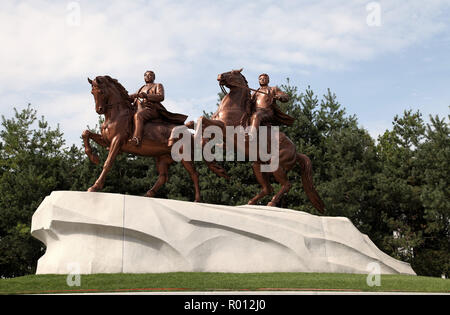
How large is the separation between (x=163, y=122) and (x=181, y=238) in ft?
10.2

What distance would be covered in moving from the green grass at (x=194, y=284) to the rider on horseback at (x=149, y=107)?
3.64 meters

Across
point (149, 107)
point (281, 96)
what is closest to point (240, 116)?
point (281, 96)

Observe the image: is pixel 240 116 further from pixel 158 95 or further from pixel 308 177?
pixel 308 177

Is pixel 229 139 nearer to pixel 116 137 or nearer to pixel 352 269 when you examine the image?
pixel 116 137

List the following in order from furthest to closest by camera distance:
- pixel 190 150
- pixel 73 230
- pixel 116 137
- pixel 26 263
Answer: pixel 26 263 < pixel 190 150 < pixel 116 137 < pixel 73 230

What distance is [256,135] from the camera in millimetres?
12961

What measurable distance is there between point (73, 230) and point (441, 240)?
687 inches

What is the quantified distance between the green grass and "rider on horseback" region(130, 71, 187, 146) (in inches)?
143

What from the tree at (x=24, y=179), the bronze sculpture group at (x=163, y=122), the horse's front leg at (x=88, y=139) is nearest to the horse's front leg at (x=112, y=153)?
the bronze sculpture group at (x=163, y=122)

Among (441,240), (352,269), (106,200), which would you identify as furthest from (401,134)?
(106,200)

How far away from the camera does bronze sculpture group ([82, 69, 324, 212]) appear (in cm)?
1189

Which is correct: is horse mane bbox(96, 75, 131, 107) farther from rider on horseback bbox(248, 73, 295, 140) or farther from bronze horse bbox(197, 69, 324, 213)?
rider on horseback bbox(248, 73, 295, 140)

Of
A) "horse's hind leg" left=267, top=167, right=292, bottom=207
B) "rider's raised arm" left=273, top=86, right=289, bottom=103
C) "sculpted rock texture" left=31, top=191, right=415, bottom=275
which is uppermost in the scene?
"rider's raised arm" left=273, top=86, right=289, bottom=103
